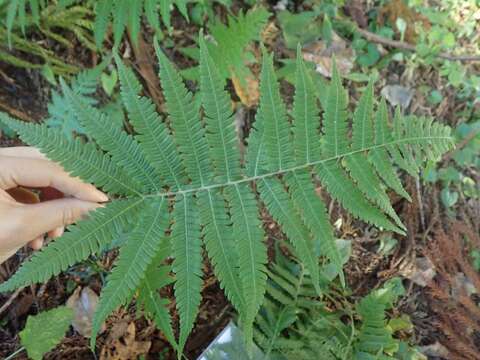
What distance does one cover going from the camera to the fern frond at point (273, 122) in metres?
1.63

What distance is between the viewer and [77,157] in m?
1.62

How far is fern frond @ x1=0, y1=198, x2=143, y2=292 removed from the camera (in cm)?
148

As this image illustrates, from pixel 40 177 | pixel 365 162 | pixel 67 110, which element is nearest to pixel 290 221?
pixel 365 162

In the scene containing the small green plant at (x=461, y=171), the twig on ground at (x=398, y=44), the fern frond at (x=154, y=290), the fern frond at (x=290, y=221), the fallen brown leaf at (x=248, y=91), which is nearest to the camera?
the fern frond at (x=290, y=221)

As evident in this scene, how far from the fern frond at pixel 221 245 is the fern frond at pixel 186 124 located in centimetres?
10

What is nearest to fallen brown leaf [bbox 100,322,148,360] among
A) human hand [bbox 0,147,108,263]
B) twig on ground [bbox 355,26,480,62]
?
human hand [bbox 0,147,108,263]

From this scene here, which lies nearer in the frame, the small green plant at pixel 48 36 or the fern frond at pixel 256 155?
the fern frond at pixel 256 155

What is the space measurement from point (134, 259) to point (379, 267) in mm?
2099

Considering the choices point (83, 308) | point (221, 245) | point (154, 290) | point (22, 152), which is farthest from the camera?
point (83, 308)

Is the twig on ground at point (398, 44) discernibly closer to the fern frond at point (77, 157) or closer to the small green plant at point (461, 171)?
the small green plant at point (461, 171)

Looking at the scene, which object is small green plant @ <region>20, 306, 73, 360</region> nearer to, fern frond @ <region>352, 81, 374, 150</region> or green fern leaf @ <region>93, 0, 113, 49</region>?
green fern leaf @ <region>93, 0, 113, 49</region>

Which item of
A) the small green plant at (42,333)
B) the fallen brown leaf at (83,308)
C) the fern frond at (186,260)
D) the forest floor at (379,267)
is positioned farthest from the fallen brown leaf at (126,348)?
the fern frond at (186,260)

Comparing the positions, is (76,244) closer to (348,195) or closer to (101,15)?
(348,195)

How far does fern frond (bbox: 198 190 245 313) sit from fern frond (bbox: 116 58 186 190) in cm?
14
